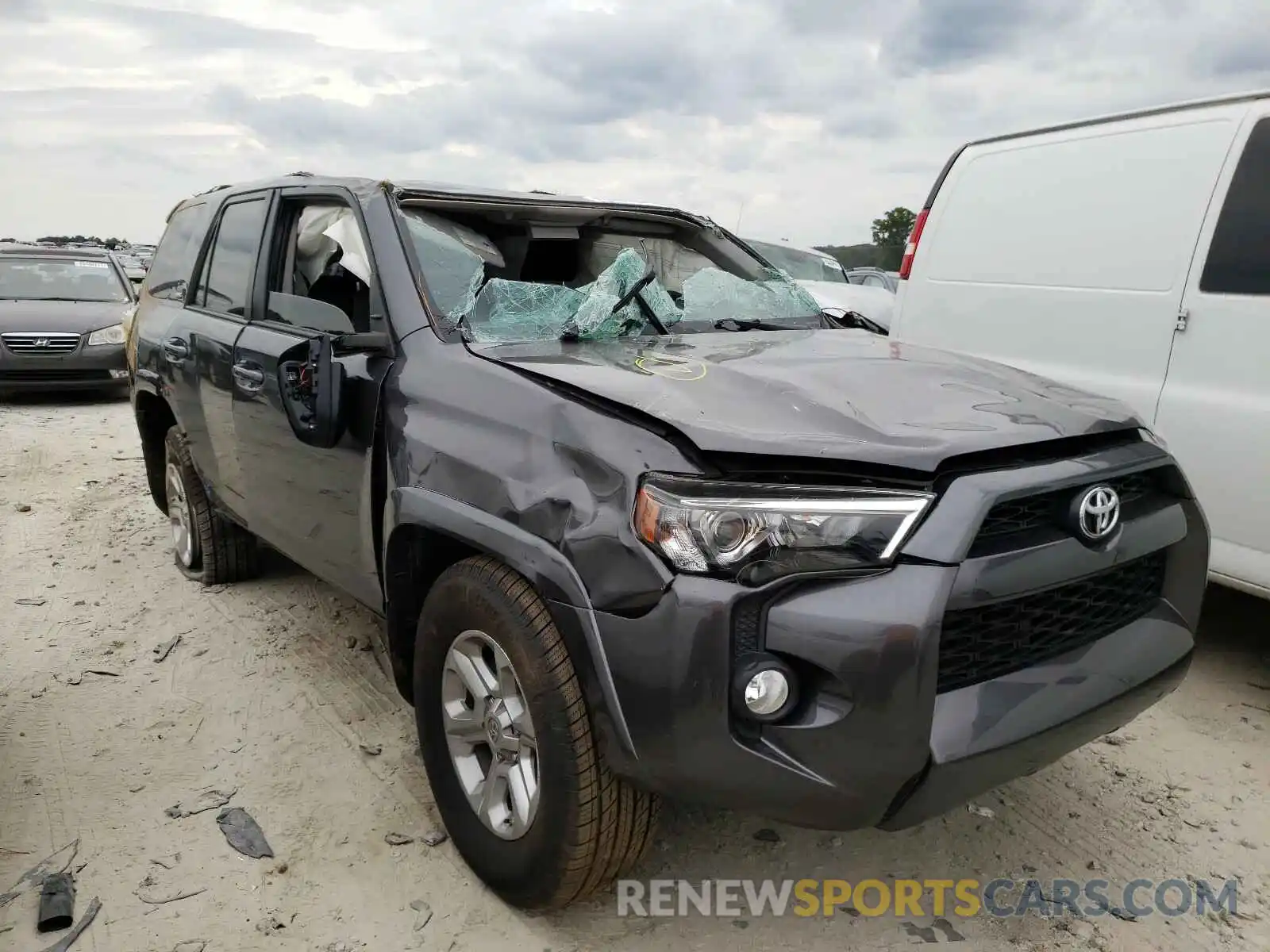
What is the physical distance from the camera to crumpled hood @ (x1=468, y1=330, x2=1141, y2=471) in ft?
6.29

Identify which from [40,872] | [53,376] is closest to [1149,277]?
[40,872]

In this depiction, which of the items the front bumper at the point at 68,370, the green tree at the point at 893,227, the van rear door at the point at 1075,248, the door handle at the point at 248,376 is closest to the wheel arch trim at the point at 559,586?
the door handle at the point at 248,376

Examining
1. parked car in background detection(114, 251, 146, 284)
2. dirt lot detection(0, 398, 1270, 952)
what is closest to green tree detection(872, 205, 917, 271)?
parked car in background detection(114, 251, 146, 284)

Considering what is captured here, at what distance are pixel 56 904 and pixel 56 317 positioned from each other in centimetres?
922

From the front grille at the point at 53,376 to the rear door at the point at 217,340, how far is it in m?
6.45

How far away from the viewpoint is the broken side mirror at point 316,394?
8.97ft

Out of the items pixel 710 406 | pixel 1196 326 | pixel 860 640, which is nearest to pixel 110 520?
pixel 710 406

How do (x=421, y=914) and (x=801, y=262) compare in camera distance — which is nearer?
(x=421, y=914)

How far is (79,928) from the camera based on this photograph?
2.32 metres

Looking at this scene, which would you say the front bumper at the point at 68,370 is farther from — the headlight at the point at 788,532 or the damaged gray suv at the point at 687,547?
the headlight at the point at 788,532

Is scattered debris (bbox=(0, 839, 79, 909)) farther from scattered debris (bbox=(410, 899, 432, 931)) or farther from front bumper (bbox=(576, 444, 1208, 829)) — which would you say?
front bumper (bbox=(576, 444, 1208, 829))

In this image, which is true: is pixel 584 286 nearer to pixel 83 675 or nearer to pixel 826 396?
pixel 826 396

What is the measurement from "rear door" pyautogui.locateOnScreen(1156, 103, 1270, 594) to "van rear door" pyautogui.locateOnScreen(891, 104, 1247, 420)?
0.07 metres

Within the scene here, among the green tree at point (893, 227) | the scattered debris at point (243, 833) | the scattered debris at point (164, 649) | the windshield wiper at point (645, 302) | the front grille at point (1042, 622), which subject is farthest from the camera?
the green tree at point (893, 227)
